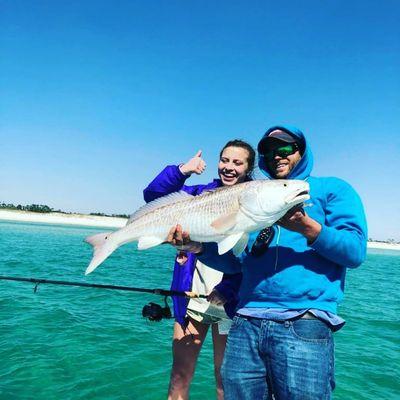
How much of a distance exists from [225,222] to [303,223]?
0.95 m

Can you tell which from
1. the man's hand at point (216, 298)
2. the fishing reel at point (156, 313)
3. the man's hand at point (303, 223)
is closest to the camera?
the man's hand at point (303, 223)

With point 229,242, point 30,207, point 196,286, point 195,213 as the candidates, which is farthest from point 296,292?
point 30,207

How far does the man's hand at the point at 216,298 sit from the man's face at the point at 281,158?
1822 millimetres

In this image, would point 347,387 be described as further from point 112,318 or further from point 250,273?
point 112,318

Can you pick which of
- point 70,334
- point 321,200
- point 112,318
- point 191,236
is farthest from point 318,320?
point 112,318

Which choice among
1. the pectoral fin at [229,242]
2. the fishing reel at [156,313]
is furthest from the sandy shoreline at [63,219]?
the pectoral fin at [229,242]

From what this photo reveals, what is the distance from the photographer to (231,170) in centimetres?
467

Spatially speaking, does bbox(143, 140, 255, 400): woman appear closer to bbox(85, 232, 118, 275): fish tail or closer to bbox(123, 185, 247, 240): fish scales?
bbox(123, 185, 247, 240): fish scales

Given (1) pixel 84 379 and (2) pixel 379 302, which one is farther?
(2) pixel 379 302

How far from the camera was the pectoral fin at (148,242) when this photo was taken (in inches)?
163

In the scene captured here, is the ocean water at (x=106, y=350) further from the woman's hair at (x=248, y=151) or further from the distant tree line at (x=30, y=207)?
the distant tree line at (x=30, y=207)

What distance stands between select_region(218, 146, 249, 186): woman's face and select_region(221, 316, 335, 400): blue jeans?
1963 mm

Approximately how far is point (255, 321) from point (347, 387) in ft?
18.2

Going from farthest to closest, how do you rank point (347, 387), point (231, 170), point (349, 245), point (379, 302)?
point (379, 302)
point (347, 387)
point (231, 170)
point (349, 245)
